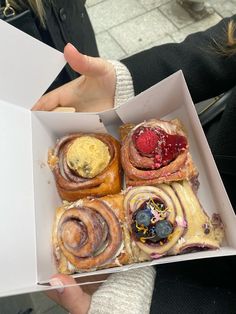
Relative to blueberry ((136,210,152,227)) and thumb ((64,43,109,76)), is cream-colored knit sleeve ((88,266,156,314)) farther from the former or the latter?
thumb ((64,43,109,76))

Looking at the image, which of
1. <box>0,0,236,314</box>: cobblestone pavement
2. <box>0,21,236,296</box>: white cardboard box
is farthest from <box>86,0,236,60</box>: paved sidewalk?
<box>0,21,236,296</box>: white cardboard box

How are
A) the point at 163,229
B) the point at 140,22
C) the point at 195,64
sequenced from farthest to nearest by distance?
the point at 140,22 < the point at 195,64 < the point at 163,229

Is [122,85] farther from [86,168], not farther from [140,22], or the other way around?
[140,22]

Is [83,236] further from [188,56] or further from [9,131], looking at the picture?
[188,56]

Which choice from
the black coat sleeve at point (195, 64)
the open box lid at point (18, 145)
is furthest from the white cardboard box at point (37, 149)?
the black coat sleeve at point (195, 64)

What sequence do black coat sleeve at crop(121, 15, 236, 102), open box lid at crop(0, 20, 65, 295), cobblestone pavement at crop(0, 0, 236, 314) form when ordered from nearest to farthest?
1. open box lid at crop(0, 20, 65, 295)
2. black coat sleeve at crop(121, 15, 236, 102)
3. cobblestone pavement at crop(0, 0, 236, 314)

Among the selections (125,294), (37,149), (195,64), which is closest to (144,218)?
(125,294)

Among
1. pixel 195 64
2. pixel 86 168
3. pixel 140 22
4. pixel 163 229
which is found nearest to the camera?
pixel 163 229
